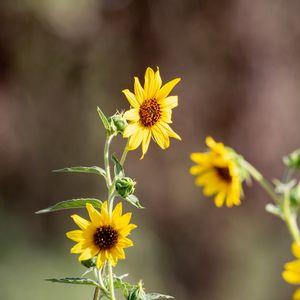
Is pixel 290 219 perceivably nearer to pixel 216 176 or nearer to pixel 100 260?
pixel 216 176

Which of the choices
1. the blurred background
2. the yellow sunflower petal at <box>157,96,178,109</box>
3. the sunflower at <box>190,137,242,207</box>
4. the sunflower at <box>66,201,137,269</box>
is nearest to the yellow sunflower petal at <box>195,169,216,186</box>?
the sunflower at <box>190,137,242,207</box>

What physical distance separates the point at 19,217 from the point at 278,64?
2065 mm

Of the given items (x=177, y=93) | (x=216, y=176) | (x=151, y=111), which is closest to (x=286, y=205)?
(x=216, y=176)

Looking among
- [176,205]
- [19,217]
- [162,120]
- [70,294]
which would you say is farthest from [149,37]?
[162,120]

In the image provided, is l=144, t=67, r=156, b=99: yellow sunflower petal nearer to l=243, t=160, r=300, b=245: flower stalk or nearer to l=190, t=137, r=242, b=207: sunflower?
l=190, t=137, r=242, b=207: sunflower

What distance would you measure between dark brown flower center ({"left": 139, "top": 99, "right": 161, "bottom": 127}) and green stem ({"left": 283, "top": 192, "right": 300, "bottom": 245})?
0.35 m

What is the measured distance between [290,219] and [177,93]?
4.16 meters

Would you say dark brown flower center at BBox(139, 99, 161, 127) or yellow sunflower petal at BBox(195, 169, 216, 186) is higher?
dark brown flower center at BBox(139, 99, 161, 127)

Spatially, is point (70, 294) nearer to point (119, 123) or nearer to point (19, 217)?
point (19, 217)

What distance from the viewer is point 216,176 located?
792 millimetres

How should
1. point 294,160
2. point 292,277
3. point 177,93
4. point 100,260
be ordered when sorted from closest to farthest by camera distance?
point 292,277, point 294,160, point 100,260, point 177,93

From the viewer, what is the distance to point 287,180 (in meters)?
0.64

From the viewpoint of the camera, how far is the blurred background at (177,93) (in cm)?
477

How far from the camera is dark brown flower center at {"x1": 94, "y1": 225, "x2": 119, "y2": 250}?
2.74 ft
